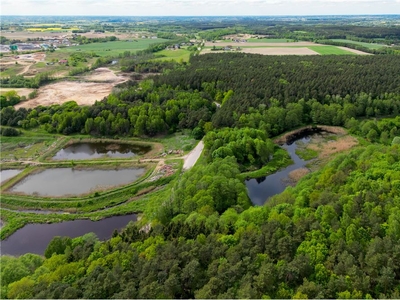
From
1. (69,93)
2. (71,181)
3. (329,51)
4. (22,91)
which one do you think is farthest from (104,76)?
(329,51)

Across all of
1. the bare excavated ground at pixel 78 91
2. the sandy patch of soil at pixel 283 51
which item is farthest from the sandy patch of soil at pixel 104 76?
the sandy patch of soil at pixel 283 51

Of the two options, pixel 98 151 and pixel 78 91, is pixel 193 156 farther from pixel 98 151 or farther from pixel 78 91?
pixel 78 91

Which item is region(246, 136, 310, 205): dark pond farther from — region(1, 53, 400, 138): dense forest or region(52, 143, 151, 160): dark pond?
region(52, 143, 151, 160): dark pond

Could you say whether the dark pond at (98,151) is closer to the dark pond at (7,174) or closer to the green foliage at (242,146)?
the dark pond at (7,174)

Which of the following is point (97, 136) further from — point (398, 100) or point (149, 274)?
point (398, 100)

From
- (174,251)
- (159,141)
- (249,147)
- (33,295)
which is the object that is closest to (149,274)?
(174,251)

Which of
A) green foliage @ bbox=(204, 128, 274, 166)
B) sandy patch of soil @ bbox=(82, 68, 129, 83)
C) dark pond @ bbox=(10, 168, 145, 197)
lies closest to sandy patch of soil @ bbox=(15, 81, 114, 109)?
sandy patch of soil @ bbox=(82, 68, 129, 83)

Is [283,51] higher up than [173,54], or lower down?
higher up
